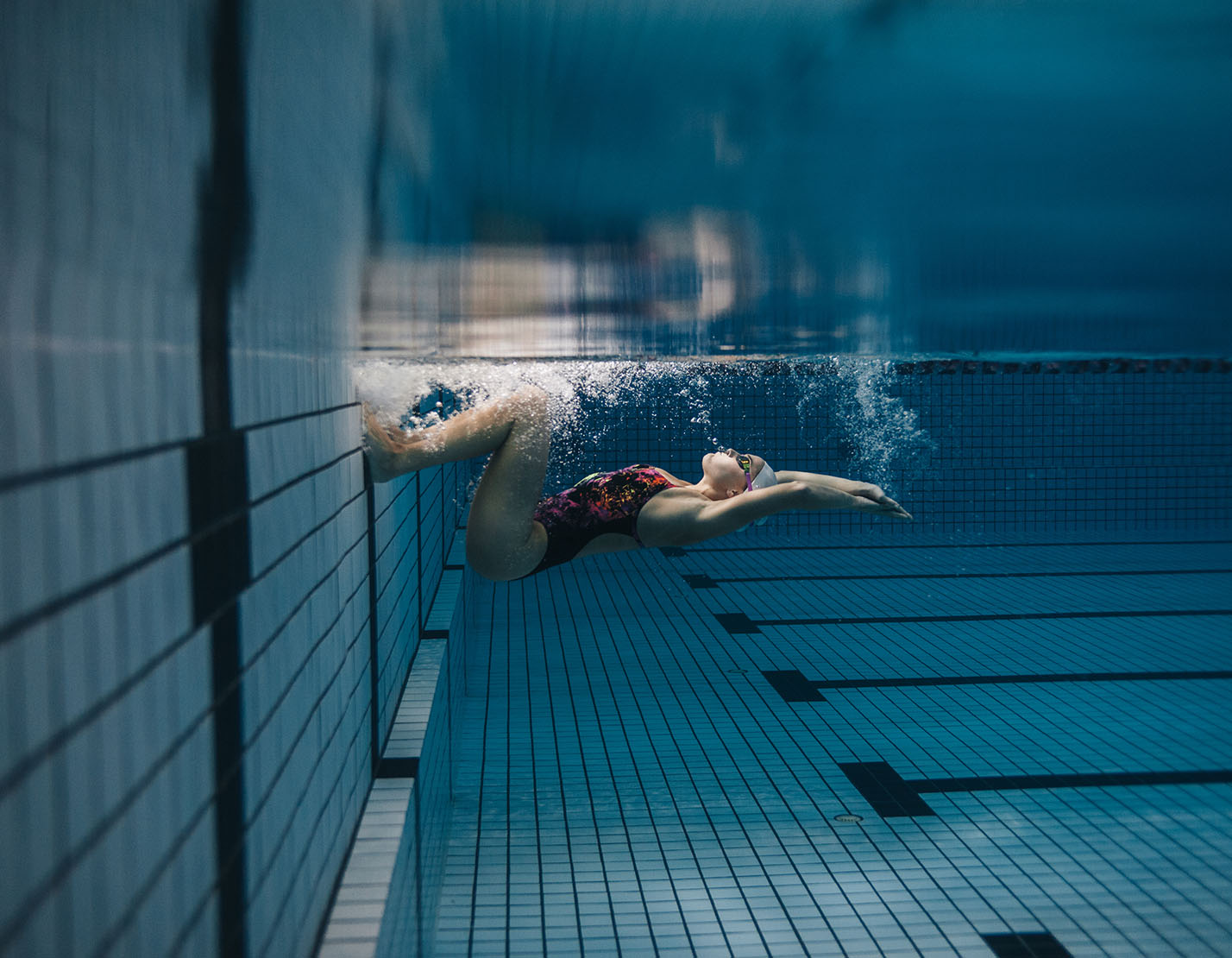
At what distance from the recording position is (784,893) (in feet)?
11.2

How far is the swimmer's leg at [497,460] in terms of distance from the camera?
2857mm

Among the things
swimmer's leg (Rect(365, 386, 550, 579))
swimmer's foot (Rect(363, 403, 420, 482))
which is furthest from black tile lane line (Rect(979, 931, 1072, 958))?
swimmer's foot (Rect(363, 403, 420, 482))

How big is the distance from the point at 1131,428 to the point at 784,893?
449 inches

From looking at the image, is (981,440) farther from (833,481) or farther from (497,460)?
(497,460)

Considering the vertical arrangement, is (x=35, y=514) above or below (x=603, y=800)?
above

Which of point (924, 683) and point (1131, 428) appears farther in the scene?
point (1131, 428)

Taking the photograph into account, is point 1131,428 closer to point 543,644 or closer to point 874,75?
point 543,644

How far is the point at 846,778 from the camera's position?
4.45 meters

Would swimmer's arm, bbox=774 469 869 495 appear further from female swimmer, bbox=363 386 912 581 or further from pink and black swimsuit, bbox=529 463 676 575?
pink and black swimsuit, bbox=529 463 676 575

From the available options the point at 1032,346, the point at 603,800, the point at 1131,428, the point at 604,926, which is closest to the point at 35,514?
the point at 604,926

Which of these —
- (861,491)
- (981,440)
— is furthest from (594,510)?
(981,440)

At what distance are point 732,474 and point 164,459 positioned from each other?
2.83m

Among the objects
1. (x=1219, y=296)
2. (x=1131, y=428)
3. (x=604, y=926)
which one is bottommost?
(x=604, y=926)

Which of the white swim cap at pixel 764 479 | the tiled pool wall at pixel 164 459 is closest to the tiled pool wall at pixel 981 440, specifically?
the white swim cap at pixel 764 479
